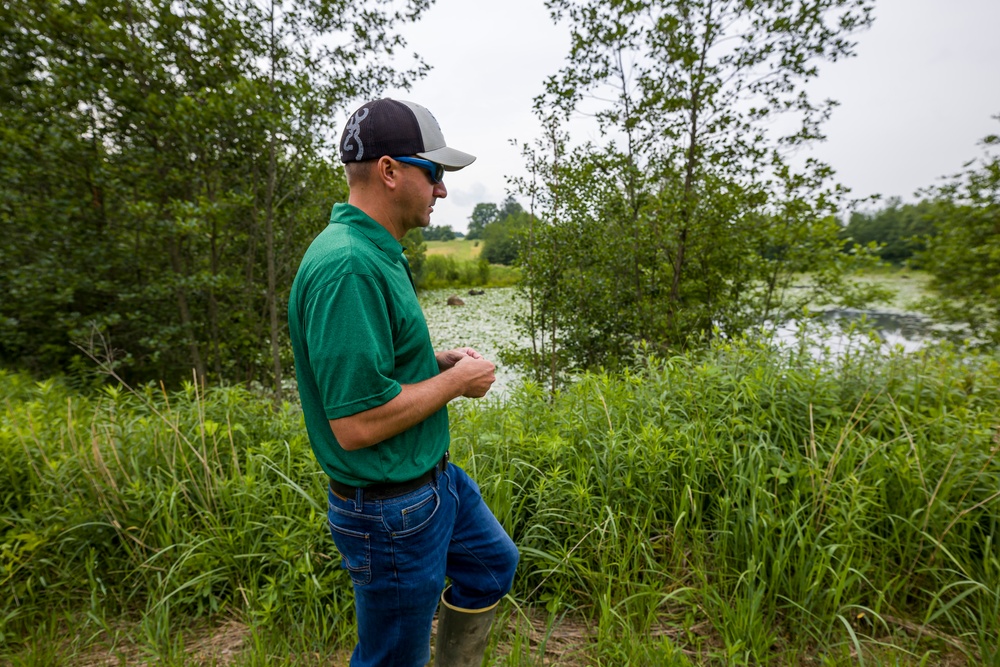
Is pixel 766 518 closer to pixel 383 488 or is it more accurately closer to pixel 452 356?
pixel 452 356

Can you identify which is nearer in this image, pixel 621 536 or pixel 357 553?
pixel 357 553

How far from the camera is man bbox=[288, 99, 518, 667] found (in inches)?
42.9

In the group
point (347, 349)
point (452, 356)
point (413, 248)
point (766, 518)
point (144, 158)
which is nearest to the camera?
point (347, 349)

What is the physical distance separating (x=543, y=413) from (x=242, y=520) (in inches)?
71.6

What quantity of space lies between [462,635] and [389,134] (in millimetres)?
1678

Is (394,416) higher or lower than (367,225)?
lower

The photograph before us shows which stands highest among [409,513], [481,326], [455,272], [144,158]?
[144,158]

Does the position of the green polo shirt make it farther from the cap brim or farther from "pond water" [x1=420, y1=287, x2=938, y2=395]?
"pond water" [x1=420, y1=287, x2=938, y2=395]

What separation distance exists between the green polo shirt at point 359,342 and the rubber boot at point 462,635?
2.24 feet

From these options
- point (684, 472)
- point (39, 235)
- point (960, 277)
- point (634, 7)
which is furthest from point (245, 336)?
point (960, 277)

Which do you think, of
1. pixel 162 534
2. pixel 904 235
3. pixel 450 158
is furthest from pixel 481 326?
pixel 450 158

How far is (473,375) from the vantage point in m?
1.33

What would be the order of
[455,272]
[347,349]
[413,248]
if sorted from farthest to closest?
[455,272], [413,248], [347,349]

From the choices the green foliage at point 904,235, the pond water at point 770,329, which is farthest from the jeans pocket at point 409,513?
the green foliage at point 904,235
